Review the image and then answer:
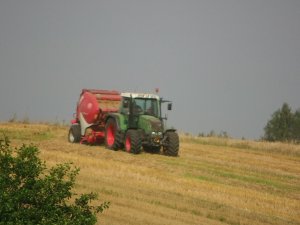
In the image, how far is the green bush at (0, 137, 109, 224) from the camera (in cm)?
604

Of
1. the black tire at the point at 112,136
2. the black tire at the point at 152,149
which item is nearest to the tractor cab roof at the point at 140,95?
the black tire at the point at 112,136

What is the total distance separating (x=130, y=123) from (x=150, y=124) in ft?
2.90

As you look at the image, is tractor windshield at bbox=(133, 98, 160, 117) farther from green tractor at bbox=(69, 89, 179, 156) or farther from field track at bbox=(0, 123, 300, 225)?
field track at bbox=(0, 123, 300, 225)

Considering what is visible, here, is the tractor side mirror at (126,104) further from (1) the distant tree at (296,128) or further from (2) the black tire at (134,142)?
(1) the distant tree at (296,128)

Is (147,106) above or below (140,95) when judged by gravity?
below

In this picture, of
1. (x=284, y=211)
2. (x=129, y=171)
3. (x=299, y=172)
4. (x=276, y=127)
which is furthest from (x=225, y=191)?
(x=276, y=127)

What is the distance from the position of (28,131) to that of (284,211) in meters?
15.4

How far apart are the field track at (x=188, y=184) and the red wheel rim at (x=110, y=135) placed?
1.32 m

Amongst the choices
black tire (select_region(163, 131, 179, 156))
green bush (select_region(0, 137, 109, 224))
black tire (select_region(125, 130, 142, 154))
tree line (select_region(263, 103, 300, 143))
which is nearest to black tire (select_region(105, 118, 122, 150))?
black tire (select_region(125, 130, 142, 154))

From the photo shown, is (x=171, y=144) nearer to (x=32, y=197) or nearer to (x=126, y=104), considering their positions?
(x=126, y=104)

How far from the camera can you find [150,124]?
18.3 metres

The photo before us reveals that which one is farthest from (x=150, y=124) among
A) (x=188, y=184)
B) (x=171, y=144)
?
(x=188, y=184)

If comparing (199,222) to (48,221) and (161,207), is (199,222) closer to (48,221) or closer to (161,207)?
(161,207)

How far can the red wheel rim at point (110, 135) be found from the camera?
19.5 metres
